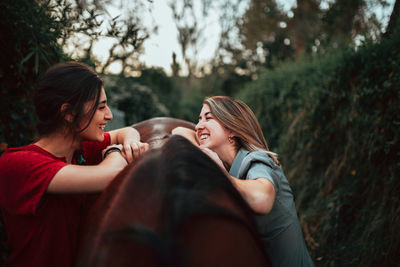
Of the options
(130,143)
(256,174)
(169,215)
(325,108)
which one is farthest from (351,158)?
(169,215)

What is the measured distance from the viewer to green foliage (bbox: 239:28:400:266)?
107 inches

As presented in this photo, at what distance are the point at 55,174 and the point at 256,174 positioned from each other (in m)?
1.04

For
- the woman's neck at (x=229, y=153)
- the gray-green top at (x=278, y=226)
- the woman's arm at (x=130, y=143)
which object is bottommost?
the gray-green top at (x=278, y=226)

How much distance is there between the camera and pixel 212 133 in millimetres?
2133

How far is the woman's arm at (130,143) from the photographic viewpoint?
Result: 1.73 meters

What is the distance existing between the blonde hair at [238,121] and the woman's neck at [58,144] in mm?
1031

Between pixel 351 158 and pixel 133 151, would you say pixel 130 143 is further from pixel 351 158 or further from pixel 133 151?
pixel 351 158

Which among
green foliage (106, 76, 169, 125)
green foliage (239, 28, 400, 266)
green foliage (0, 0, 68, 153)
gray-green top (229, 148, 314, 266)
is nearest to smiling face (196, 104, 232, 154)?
gray-green top (229, 148, 314, 266)

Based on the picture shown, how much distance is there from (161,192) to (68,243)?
29.9 inches

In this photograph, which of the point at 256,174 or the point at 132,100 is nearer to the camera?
the point at 256,174

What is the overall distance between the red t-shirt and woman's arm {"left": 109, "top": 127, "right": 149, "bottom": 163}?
1.40ft

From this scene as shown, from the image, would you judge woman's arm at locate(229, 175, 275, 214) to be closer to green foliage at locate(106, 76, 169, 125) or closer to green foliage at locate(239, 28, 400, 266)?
green foliage at locate(239, 28, 400, 266)

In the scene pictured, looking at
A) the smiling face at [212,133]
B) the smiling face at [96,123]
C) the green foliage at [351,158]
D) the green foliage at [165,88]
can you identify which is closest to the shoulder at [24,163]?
the smiling face at [96,123]

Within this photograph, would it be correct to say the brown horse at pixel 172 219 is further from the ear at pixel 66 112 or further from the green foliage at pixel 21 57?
the green foliage at pixel 21 57
